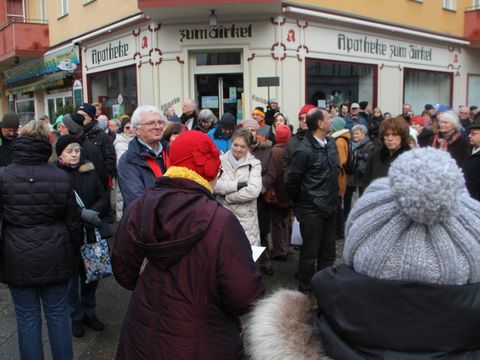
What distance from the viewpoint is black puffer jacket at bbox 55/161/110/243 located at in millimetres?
3916

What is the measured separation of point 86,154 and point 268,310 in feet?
15.5

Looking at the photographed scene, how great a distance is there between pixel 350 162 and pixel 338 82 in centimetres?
720

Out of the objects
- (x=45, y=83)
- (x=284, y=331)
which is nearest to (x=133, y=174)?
(x=284, y=331)

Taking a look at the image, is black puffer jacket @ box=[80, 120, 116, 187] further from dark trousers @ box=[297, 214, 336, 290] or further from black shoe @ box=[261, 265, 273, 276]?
dark trousers @ box=[297, 214, 336, 290]

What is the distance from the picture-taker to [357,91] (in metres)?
13.9

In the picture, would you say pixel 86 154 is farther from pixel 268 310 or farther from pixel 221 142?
pixel 268 310

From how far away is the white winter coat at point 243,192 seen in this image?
468 centimetres

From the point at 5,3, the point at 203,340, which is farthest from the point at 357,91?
the point at 5,3

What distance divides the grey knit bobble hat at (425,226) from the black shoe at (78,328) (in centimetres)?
344

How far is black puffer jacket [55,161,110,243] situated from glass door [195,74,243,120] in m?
8.28

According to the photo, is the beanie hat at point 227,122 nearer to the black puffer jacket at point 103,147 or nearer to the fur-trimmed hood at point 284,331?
the black puffer jacket at point 103,147

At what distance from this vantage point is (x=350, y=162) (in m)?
6.68

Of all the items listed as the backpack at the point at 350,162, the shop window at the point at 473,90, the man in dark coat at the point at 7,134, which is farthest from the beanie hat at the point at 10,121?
the shop window at the point at 473,90

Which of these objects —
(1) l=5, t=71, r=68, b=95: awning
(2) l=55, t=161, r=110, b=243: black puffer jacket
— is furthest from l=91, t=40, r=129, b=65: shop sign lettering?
(2) l=55, t=161, r=110, b=243: black puffer jacket
